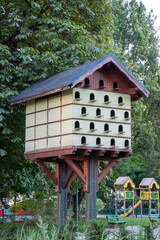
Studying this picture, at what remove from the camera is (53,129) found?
43.2 feet

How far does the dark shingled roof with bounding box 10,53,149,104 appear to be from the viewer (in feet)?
41.3

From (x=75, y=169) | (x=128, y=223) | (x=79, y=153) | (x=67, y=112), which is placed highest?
(x=67, y=112)

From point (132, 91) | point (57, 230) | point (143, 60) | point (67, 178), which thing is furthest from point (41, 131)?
point (143, 60)

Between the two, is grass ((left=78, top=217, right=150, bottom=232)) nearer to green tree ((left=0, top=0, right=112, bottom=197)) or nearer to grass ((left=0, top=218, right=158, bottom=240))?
grass ((left=0, top=218, right=158, bottom=240))

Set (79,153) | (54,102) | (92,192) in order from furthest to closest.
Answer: (54,102)
(92,192)
(79,153)

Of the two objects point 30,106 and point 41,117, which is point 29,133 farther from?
point 30,106

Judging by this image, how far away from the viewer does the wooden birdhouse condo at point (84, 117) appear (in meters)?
12.5

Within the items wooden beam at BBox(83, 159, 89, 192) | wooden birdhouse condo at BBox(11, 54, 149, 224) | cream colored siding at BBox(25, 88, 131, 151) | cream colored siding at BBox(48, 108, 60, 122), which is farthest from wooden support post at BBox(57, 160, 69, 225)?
cream colored siding at BBox(48, 108, 60, 122)

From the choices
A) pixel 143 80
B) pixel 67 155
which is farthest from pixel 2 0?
pixel 143 80

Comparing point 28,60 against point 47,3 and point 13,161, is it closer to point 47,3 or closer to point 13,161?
point 47,3

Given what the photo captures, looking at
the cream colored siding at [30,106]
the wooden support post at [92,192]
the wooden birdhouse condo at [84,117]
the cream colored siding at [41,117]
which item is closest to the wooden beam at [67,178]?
the wooden birdhouse condo at [84,117]

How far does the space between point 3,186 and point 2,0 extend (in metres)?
8.45

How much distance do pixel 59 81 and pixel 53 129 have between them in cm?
149

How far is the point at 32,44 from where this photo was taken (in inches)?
702
